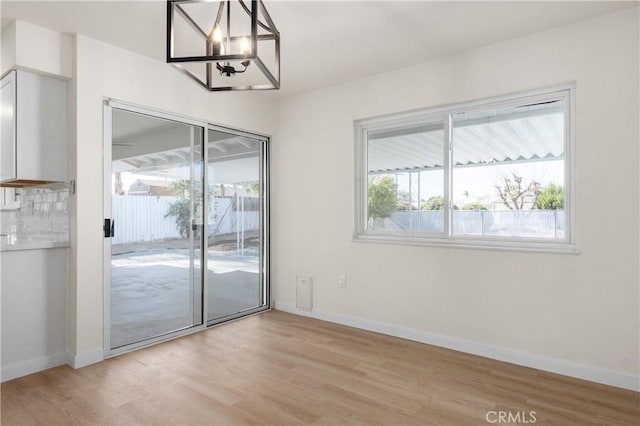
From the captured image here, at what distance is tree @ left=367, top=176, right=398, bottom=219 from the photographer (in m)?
3.99

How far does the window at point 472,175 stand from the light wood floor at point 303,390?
3.48ft

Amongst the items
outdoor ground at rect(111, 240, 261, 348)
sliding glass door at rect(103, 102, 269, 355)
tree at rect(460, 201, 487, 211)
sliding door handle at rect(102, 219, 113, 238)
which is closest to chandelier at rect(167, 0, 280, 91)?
sliding glass door at rect(103, 102, 269, 355)

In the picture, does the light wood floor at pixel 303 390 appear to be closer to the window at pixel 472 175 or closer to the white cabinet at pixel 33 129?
the window at pixel 472 175

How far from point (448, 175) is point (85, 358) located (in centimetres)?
348

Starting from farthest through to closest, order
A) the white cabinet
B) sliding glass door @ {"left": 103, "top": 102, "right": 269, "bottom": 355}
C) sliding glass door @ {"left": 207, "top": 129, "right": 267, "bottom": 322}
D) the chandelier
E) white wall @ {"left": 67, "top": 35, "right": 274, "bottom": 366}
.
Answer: sliding glass door @ {"left": 207, "top": 129, "right": 267, "bottom": 322}
sliding glass door @ {"left": 103, "top": 102, "right": 269, "bottom": 355}
white wall @ {"left": 67, "top": 35, "right": 274, "bottom": 366}
the white cabinet
the chandelier

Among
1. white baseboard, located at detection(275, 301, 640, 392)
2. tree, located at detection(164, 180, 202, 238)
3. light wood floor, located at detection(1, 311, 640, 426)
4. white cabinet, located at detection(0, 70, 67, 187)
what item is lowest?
light wood floor, located at detection(1, 311, 640, 426)

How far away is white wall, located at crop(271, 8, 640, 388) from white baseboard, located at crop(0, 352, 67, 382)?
239 centimetres

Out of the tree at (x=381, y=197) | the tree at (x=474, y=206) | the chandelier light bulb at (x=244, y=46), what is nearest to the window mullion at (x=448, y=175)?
the tree at (x=474, y=206)

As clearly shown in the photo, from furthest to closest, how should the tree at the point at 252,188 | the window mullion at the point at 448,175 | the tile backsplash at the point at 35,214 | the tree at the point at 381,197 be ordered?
the tree at the point at 252,188 < the tree at the point at 381,197 < the window mullion at the point at 448,175 < the tile backsplash at the point at 35,214

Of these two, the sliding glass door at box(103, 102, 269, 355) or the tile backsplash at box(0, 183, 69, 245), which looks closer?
the tile backsplash at box(0, 183, 69, 245)

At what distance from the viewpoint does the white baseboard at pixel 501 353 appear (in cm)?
271

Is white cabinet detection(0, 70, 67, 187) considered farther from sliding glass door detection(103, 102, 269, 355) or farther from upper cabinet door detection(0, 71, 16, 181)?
sliding glass door detection(103, 102, 269, 355)

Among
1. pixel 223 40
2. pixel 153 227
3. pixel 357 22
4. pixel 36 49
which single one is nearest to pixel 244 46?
pixel 223 40

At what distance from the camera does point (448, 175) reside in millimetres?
3574
